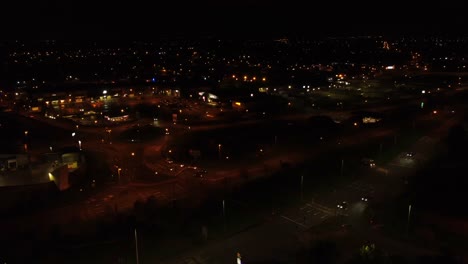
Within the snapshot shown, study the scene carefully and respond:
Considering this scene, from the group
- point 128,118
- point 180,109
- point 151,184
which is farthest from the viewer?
point 180,109

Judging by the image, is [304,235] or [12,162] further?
[12,162]

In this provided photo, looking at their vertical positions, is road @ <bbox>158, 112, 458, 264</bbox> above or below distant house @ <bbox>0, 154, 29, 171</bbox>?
below

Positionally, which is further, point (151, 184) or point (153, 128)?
point (153, 128)

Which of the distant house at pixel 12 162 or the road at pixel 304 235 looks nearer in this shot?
the road at pixel 304 235

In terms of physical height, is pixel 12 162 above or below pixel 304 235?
above

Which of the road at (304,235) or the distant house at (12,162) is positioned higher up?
the distant house at (12,162)

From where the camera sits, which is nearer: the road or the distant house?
the road

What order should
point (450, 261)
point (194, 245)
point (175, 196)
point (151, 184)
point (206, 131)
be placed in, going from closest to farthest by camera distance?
point (450, 261) → point (194, 245) → point (175, 196) → point (151, 184) → point (206, 131)

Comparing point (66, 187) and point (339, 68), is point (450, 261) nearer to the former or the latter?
point (66, 187)

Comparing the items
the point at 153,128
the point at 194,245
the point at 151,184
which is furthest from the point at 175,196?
the point at 153,128
